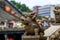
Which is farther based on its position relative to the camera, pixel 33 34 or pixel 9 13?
pixel 9 13

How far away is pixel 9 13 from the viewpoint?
33.4 metres

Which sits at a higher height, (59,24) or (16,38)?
(59,24)

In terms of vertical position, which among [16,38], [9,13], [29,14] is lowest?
[16,38]

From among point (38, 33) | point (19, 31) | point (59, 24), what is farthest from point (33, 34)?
point (19, 31)

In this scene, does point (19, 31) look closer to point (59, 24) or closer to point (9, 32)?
point (9, 32)

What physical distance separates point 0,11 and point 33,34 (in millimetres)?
24436

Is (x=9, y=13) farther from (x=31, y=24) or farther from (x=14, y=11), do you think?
(x=31, y=24)

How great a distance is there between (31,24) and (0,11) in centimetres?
2445

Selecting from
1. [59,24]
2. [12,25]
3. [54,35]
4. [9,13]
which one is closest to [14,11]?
[9,13]

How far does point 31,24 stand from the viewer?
8961 mm

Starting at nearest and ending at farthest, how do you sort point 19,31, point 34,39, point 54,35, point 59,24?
point 34,39 < point 54,35 < point 59,24 < point 19,31

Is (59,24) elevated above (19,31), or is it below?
above

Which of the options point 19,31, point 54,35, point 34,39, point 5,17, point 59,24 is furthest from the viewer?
point 5,17

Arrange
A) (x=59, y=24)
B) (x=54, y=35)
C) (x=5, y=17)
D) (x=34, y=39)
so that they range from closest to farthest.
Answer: (x=34, y=39)
(x=54, y=35)
(x=59, y=24)
(x=5, y=17)
